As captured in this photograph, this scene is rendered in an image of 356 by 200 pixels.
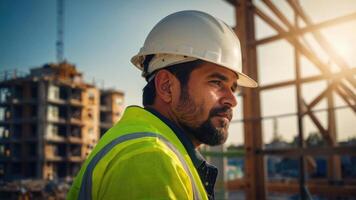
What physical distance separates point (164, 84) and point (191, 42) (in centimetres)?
25

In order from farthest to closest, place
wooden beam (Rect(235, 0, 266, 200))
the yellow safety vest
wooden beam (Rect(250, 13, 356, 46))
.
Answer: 1. wooden beam (Rect(235, 0, 266, 200))
2. wooden beam (Rect(250, 13, 356, 46))
3. the yellow safety vest

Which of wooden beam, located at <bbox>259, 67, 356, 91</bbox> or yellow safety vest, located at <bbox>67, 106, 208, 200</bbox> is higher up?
wooden beam, located at <bbox>259, 67, 356, 91</bbox>

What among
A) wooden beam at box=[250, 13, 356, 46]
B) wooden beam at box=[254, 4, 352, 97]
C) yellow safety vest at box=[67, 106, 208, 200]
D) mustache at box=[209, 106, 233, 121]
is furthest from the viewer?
wooden beam at box=[254, 4, 352, 97]

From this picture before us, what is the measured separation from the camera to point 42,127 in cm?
4766

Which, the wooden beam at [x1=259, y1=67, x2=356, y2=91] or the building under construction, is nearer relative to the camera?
the wooden beam at [x1=259, y1=67, x2=356, y2=91]

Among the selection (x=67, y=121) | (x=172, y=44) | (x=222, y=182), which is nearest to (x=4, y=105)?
(x=67, y=121)

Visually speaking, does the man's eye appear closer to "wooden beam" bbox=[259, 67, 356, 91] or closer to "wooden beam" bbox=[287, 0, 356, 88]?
"wooden beam" bbox=[259, 67, 356, 91]

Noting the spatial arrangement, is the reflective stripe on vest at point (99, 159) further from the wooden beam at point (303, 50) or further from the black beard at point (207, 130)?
the wooden beam at point (303, 50)

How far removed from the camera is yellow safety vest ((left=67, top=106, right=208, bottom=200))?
0.98 metres

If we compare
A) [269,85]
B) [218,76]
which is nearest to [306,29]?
[269,85]

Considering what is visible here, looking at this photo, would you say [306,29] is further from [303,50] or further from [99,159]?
[99,159]

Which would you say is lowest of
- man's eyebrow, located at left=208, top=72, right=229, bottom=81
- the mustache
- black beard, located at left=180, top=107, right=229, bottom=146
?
black beard, located at left=180, top=107, right=229, bottom=146

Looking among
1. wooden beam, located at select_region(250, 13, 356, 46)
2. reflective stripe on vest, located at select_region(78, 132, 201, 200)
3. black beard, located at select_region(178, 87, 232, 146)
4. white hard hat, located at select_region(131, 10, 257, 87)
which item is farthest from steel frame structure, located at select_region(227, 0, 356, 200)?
reflective stripe on vest, located at select_region(78, 132, 201, 200)

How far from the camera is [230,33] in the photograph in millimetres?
1996
